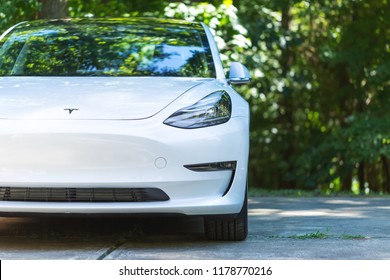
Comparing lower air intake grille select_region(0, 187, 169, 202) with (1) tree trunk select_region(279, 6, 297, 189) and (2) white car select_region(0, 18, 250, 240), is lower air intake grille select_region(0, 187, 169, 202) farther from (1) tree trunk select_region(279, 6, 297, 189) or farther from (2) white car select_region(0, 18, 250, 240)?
(1) tree trunk select_region(279, 6, 297, 189)

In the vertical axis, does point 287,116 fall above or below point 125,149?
below

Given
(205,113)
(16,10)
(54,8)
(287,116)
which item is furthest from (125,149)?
(287,116)

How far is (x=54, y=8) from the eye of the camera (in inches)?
386

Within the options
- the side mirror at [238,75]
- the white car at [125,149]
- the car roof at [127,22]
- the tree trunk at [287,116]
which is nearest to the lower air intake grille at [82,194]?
the white car at [125,149]

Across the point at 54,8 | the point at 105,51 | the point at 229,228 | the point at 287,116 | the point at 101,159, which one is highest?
the point at 105,51

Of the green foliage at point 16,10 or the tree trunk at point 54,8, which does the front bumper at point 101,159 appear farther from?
the tree trunk at point 54,8

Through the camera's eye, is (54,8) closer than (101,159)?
No

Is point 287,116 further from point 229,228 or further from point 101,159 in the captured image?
point 101,159

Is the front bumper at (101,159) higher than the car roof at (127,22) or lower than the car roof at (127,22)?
lower

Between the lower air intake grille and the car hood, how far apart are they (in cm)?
42

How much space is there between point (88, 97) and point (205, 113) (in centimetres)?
70

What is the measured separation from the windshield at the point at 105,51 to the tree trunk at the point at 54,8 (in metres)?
3.38

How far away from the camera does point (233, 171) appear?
502cm

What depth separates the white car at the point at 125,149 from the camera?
4.77m
